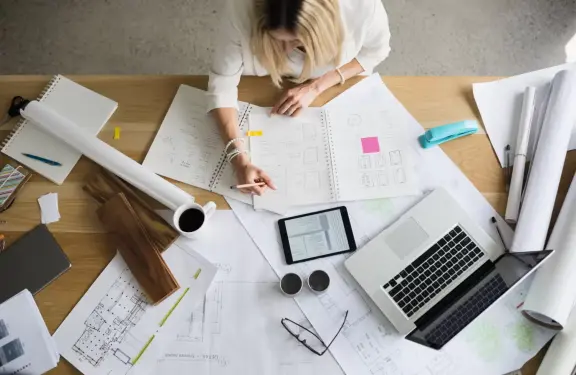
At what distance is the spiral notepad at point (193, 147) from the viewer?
4.17 ft

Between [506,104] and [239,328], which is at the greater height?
[506,104]

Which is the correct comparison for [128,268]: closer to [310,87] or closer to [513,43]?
[310,87]

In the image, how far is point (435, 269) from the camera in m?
1.16

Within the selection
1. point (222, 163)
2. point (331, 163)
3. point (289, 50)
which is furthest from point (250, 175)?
point (289, 50)

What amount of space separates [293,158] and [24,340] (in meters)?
0.72

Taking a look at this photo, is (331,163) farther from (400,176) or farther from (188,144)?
(188,144)

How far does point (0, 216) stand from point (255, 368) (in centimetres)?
71

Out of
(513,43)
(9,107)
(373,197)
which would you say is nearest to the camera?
(373,197)

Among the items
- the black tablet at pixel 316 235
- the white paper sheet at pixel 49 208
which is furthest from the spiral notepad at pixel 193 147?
the white paper sheet at pixel 49 208

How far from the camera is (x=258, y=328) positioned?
3.75 feet

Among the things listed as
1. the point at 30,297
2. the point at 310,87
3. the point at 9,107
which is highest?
the point at 310,87

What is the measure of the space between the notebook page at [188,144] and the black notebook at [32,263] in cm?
29

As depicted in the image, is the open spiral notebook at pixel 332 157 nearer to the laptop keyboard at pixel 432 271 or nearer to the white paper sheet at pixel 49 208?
the laptop keyboard at pixel 432 271

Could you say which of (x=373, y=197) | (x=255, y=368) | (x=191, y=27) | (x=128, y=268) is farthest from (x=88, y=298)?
(x=191, y=27)
